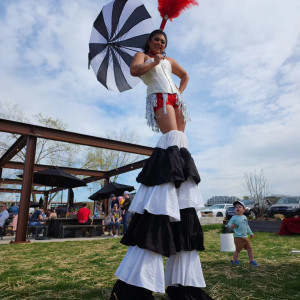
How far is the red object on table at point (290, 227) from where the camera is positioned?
10469mm

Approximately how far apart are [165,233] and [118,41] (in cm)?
267

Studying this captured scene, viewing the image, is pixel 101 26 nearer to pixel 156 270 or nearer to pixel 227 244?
pixel 156 270

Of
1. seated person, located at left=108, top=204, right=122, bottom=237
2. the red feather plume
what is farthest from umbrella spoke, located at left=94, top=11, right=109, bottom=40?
seated person, located at left=108, top=204, right=122, bottom=237

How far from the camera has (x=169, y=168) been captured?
2.06 meters

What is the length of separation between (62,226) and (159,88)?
9.90 metres

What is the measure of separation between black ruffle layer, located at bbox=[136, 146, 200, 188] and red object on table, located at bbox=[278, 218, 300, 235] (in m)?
10.3

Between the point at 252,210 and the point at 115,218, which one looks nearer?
the point at 115,218

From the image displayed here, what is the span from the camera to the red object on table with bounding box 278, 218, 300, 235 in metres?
10.5

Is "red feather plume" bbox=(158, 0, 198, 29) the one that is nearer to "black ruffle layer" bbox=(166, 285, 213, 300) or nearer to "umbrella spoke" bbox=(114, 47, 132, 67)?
"umbrella spoke" bbox=(114, 47, 132, 67)

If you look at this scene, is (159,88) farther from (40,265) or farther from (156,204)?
(40,265)

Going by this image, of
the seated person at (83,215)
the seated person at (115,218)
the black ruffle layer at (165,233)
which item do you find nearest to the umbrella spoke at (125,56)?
the black ruffle layer at (165,233)

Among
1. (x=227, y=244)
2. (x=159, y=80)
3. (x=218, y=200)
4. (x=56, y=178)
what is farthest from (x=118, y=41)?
(x=218, y=200)

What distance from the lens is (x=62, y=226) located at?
10.8 metres

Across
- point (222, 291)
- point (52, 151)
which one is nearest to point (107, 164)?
point (52, 151)
